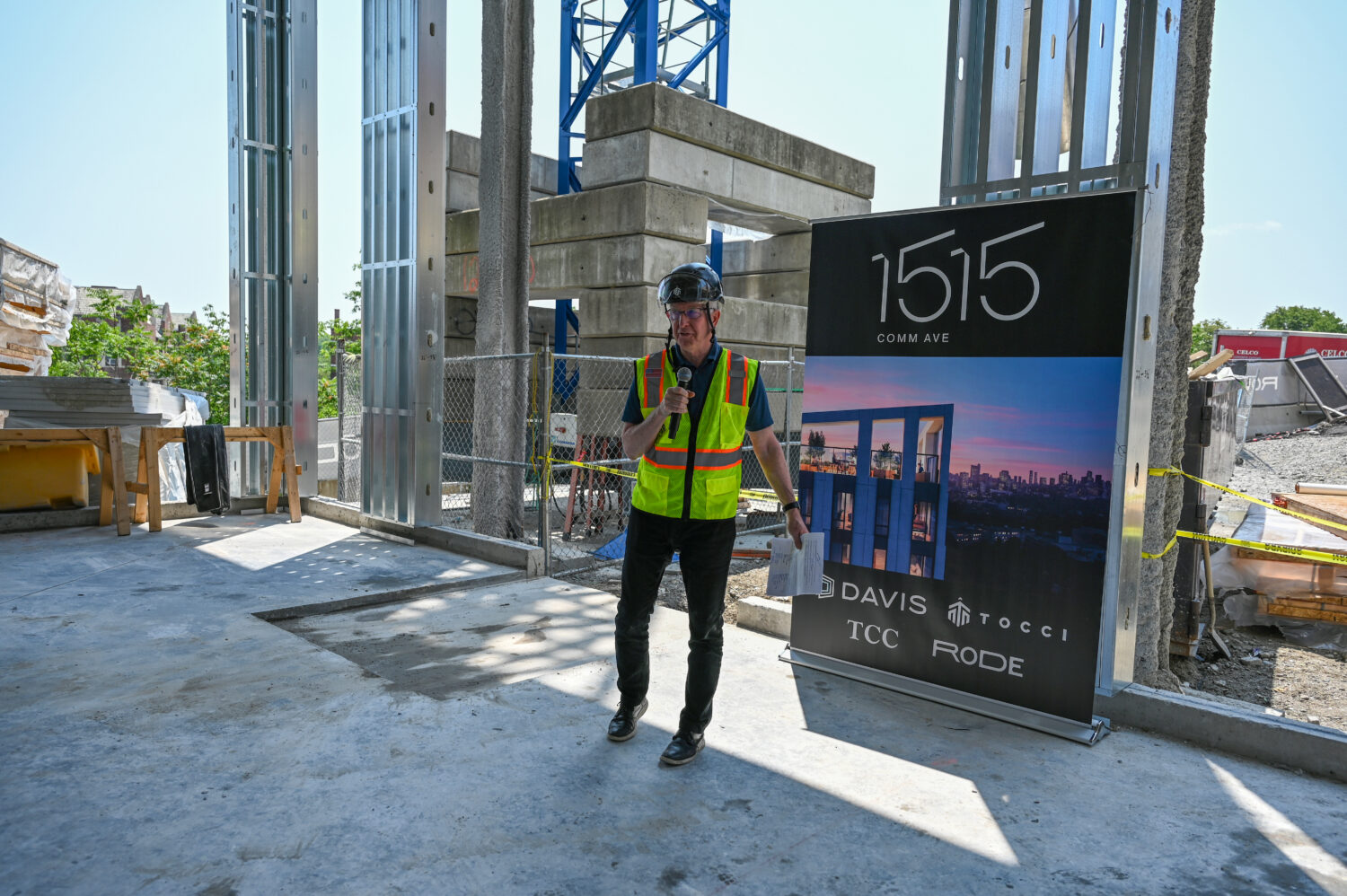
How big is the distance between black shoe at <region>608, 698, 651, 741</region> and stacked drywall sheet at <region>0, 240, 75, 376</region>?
36.7ft

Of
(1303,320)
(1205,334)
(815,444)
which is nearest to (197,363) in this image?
(815,444)

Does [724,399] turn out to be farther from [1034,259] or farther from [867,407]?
[1034,259]

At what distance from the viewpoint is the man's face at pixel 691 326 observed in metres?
3.98

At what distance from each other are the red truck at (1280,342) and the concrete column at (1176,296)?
3494 centimetres

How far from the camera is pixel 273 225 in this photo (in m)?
11.7

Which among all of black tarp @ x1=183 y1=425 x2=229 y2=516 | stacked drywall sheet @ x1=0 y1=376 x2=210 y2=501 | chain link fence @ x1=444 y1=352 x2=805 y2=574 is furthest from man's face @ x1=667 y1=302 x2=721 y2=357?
stacked drywall sheet @ x1=0 y1=376 x2=210 y2=501

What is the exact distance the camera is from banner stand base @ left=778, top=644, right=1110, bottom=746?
14.6 feet

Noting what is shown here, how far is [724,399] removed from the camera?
4016 mm

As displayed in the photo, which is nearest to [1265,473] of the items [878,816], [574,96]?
[574,96]

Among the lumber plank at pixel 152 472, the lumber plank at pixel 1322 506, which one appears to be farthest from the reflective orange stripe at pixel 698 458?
the lumber plank at pixel 152 472

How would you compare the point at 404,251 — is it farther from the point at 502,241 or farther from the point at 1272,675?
the point at 1272,675

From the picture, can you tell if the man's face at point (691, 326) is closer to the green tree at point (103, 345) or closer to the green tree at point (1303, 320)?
the green tree at point (103, 345)

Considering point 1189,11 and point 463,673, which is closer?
point 1189,11

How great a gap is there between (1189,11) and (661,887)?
5.02 m
